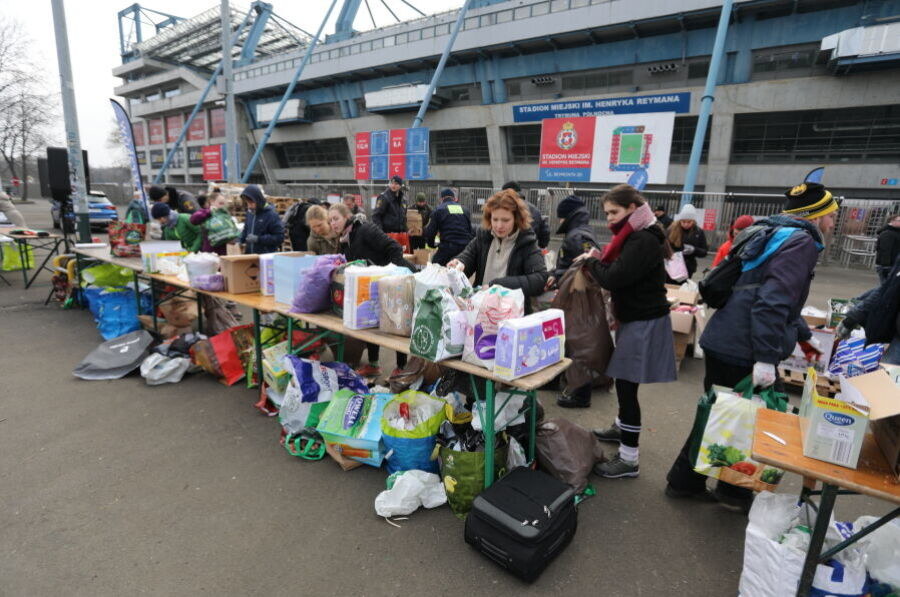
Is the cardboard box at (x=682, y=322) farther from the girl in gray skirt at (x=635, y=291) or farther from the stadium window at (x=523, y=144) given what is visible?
the stadium window at (x=523, y=144)

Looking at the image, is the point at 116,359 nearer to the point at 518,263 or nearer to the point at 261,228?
the point at 261,228

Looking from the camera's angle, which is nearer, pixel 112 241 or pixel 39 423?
pixel 39 423

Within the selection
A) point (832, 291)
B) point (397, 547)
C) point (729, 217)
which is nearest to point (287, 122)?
point (729, 217)

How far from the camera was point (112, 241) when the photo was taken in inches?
241

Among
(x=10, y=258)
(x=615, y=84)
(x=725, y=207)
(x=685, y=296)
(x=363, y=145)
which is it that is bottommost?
(x=10, y=258)

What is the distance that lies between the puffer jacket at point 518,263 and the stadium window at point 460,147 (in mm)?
22226

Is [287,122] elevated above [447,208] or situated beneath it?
elevated above

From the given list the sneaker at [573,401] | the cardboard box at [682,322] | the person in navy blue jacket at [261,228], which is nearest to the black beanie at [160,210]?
the person in navy blue jacket at [261,228]

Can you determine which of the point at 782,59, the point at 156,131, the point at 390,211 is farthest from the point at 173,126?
the point at 782,59

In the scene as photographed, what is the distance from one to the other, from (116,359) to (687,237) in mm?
6990

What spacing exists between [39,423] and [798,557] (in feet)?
16.8

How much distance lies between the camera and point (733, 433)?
2.35 metres

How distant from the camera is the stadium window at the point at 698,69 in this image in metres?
17.9

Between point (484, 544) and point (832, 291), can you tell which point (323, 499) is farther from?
point (832, 291)
